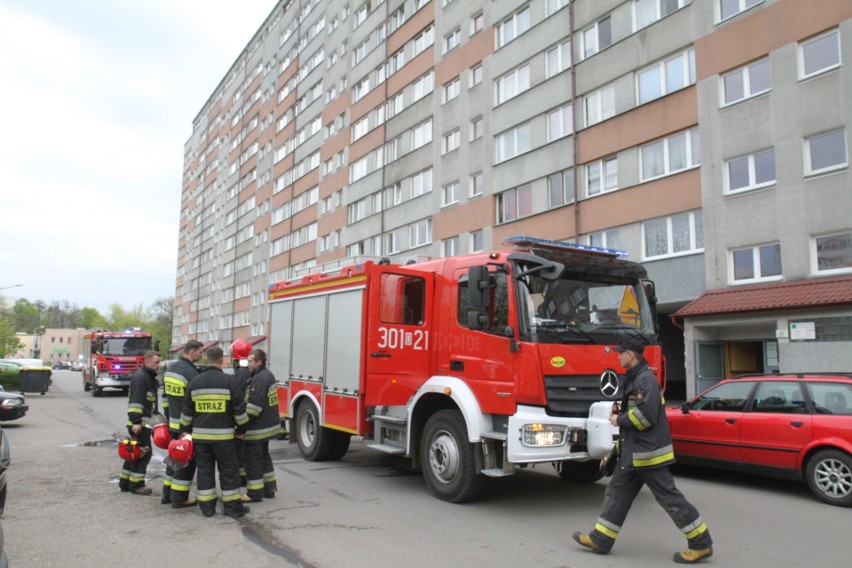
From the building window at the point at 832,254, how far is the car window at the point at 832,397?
365 inches

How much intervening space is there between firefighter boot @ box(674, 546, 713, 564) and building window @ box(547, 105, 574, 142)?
1937 centimetres

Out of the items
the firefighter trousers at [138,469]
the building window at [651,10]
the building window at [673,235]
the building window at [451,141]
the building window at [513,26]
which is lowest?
the firefighter trousers at [138,469]

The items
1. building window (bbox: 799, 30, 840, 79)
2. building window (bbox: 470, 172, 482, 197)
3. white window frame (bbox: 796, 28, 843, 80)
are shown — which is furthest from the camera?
building window (bbox: 470, 172, 482, 197)

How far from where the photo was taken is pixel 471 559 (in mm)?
5102

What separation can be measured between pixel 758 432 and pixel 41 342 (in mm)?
147447

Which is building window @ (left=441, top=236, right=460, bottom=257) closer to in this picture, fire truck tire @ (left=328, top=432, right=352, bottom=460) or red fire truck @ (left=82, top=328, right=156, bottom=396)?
red fire truck @ (left=82, top=328, right=156, bottom=396)

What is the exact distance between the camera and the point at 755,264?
55.8ft

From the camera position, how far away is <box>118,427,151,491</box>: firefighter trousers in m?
7.37

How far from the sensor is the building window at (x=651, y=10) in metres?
19.8

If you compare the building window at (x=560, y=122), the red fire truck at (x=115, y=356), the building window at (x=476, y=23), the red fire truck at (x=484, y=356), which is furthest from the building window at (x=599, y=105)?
the red fire truck at (x=115, y=356)

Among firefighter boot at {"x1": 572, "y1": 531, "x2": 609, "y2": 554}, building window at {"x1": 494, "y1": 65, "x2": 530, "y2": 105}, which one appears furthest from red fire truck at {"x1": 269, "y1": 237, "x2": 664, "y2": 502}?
building window at {"x1": 494, "y1": 65, "x2": 530, "y2": 105}

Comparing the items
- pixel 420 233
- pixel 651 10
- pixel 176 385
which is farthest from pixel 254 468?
pixel 420 233

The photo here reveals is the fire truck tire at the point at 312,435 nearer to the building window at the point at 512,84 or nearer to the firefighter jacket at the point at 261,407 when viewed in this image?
the firefighter jacket at the point at 261,407

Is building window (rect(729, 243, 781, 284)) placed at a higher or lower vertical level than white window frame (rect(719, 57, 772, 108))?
lower
